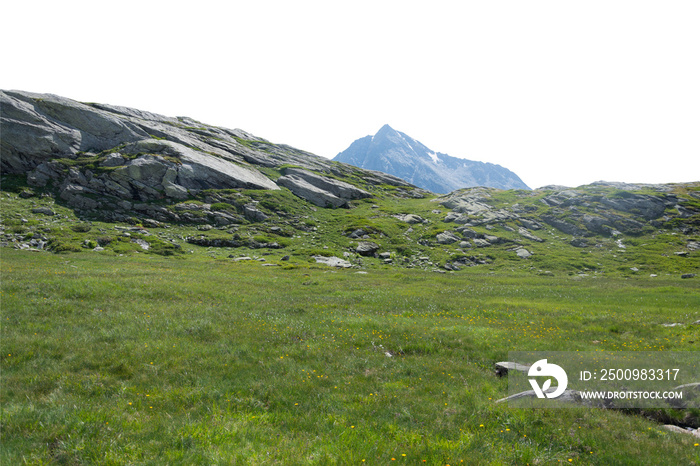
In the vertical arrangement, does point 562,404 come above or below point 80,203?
above

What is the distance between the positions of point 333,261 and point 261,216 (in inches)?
1373

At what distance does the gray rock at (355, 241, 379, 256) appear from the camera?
7112cm

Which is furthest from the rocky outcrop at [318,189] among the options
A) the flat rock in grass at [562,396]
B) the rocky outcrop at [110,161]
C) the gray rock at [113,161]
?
the flat rock in grass at [562,396]

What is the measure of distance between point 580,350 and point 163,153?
366ft

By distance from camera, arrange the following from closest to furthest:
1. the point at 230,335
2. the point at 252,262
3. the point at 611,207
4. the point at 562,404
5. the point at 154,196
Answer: the point at 562,404 < the point at 230,335 < the point at 252,262 < the point at 154,196 < the point at 611,207

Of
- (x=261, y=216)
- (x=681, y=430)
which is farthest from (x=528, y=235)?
(x=681, y=430)

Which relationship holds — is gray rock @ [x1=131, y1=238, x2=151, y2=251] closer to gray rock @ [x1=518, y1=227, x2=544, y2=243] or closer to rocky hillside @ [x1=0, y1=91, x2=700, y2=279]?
rocky hillside @ [x1=0, y1=91, x2=700, y2=279]

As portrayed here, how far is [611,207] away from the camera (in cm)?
11225

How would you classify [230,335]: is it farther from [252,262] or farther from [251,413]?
[252,262]

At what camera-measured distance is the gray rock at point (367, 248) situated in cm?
7112

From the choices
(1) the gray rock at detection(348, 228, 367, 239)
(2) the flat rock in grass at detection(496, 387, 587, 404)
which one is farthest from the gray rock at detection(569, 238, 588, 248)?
(2) the flat rock in grass at detection(496, 387, 587, 404)

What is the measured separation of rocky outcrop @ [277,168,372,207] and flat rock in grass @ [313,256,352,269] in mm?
53082

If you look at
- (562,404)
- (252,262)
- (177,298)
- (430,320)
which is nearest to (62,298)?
(177,298)

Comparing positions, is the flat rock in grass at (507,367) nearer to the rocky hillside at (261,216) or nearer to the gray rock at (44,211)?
the rocky hillside at (261,216)
